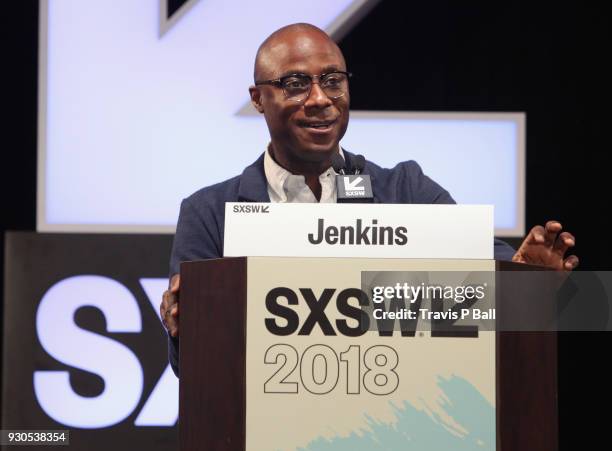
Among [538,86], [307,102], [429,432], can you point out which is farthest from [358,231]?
[538,86]

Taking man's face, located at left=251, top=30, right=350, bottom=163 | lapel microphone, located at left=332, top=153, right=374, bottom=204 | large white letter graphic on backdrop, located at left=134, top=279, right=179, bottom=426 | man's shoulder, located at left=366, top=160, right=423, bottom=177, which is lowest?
large white letter graphic on backdrop, located at left=134, top=279, right=179, bottom=426

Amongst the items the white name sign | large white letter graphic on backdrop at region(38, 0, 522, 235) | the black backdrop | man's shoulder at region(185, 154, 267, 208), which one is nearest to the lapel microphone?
the white name sign

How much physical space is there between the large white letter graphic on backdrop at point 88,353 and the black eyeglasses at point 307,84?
4.58 feet

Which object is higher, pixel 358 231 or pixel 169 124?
pixel 169 124

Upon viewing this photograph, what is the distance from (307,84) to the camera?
92.0 inches

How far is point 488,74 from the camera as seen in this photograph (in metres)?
3.79

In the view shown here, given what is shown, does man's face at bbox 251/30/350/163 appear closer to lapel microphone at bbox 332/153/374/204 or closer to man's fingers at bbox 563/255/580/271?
lapel microphone at bbox 332/153/374/204

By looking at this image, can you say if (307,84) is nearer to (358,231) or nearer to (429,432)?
(358,231)

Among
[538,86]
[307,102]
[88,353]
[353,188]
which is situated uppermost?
[538,86]

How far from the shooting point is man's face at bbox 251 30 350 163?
7.61 ft

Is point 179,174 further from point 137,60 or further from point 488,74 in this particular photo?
point 488,74

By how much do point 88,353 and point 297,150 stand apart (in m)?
1.46

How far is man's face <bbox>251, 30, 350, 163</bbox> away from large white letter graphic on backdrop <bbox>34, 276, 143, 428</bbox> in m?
1.34

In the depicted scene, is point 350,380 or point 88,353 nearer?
point 350,380
